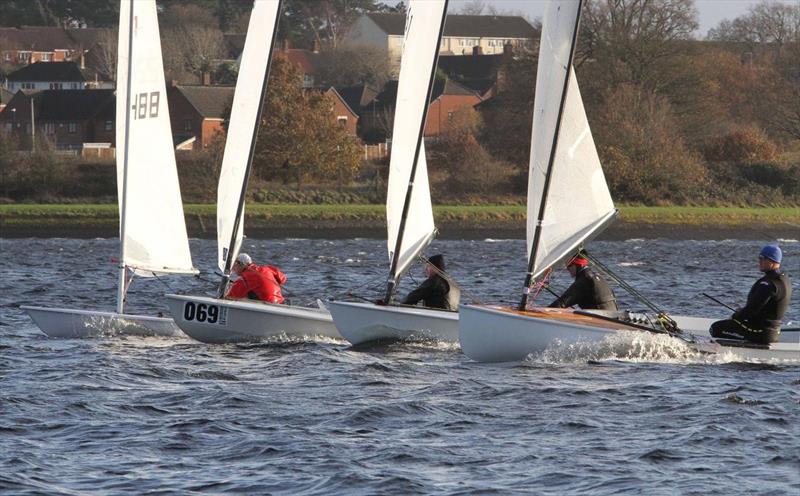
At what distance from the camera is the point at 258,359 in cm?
1933

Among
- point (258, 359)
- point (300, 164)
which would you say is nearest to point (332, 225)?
point (300, 164)

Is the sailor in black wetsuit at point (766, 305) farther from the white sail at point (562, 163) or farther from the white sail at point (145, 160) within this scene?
the white sail at point (145, 160)

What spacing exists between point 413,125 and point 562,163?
2545mm

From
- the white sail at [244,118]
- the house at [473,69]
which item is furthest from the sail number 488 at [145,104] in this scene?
the house at [473,69]

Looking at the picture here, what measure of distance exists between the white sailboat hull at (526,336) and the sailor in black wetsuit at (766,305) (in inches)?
7.9

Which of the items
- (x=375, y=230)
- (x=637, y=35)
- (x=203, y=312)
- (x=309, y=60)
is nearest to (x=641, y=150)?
(x=637, y=35)

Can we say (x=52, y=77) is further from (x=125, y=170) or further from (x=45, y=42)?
(x=125, y=170)

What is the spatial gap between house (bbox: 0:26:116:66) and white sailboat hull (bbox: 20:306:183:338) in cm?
11039

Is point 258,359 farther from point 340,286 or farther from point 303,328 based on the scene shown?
point 340,286

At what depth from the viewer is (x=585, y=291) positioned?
63.3ft

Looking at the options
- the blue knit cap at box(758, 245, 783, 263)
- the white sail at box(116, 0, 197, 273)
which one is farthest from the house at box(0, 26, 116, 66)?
the blue knit cap at box(758, 245, 783, 263)

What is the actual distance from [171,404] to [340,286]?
57.2 feet

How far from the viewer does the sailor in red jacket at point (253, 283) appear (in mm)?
20969

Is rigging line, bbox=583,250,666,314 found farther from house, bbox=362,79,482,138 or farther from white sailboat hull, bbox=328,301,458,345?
house, bbox=362,79,482,138
